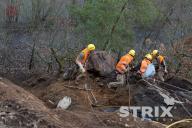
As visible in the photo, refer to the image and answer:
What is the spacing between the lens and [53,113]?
37.1 ft

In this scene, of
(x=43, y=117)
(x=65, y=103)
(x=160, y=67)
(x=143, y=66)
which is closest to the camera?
(x=43, y=117)

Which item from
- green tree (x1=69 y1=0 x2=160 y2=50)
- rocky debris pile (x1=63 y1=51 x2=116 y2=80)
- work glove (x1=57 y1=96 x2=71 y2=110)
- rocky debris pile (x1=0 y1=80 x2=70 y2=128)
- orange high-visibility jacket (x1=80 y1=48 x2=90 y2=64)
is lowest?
work glove (x1=57 y1=96 x2=71 y2=110)

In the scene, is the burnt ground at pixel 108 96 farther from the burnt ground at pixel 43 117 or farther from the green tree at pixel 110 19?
the green tree at pixel 110 19

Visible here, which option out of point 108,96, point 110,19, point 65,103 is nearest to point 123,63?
point 108,96

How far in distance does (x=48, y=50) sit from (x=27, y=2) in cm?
491

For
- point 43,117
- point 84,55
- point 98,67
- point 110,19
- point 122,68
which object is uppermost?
point 110,19

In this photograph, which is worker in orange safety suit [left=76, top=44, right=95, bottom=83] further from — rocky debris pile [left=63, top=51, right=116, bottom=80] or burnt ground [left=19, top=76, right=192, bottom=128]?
rocky debris pile [left=63, top=51, right=116, bottom=80]

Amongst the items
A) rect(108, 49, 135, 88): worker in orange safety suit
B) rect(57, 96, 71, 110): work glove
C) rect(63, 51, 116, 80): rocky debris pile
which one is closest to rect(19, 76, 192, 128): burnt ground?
rect(57, 96, 71, 110): work glove

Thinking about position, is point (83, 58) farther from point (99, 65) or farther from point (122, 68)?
point (99, 65)

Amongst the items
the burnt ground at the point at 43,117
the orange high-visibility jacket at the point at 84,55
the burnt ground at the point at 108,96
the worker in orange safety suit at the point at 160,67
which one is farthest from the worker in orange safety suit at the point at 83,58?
the burnt ground at the point at 43,117

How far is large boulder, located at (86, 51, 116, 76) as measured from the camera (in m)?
17.7

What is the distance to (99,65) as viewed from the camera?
17.7 meters

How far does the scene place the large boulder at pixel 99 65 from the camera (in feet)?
58.1

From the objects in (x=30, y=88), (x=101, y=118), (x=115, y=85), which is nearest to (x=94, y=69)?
(x=115, y=85)
